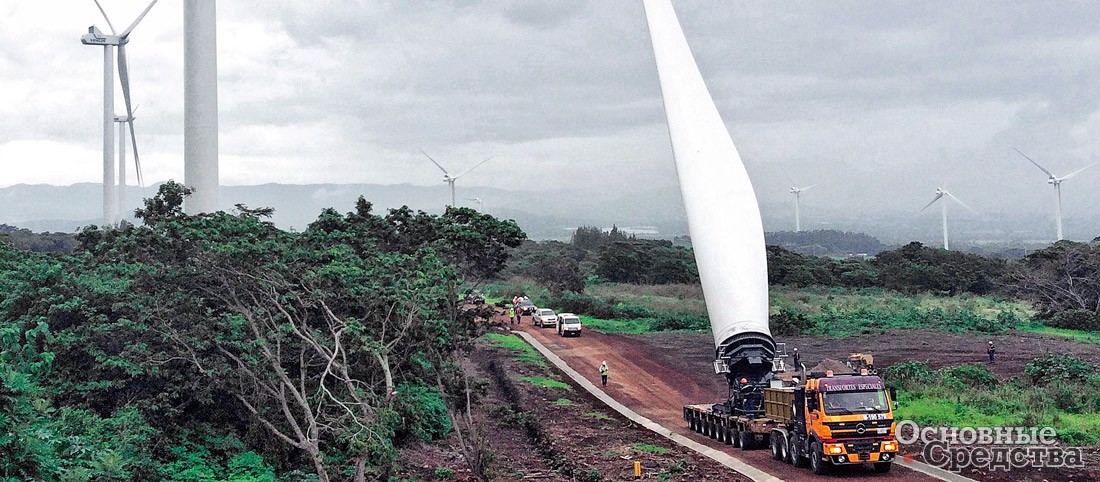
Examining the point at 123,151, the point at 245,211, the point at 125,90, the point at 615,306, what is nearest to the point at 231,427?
the point at 245,211

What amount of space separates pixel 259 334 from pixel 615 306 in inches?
2316

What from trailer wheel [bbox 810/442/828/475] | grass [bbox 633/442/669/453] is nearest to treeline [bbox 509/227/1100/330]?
grass [bbox 633/442/669/453]

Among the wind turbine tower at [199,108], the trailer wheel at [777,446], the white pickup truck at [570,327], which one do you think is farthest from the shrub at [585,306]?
the trailer wheel at [777,446]

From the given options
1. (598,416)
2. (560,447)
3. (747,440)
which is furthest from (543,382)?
(747,440)

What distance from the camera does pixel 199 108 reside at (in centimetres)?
3847

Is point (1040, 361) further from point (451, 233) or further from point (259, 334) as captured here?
point (259, 334)

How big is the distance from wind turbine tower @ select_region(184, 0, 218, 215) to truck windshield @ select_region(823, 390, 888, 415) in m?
24.6

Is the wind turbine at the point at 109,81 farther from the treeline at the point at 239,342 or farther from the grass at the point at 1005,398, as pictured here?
the grass at the point at 1005,398

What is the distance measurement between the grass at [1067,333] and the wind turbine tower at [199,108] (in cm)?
4785

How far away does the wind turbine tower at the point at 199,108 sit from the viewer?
1502 inches

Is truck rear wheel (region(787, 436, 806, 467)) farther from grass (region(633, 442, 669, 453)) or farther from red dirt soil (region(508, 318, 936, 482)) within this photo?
grass (region(633, 442, 669, 453))

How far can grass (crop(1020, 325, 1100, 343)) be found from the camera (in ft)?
194

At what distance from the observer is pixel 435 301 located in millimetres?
25172

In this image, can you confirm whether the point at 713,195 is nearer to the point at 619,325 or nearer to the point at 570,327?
the point at 570,327
